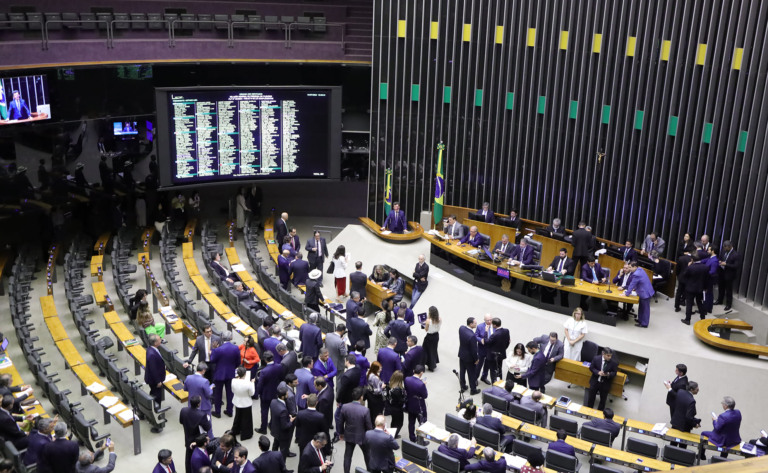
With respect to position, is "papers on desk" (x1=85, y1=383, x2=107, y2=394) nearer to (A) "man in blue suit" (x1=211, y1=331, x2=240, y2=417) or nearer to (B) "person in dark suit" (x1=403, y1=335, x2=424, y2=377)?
(A) "man in blue suit" (x1=211, y1=331, x2=240, y2=417)

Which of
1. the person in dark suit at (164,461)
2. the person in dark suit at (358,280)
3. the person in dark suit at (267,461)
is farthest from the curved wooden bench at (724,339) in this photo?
the person in dark suit at (164,461)

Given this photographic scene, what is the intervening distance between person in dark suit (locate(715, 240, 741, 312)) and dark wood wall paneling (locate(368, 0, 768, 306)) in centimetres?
37

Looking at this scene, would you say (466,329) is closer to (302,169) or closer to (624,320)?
(624,320)

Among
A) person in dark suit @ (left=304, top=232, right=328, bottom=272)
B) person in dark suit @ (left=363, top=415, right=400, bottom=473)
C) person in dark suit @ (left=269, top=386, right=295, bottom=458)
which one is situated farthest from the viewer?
person in dark suit @ (left=304, top=232, right=328, bottom=272)

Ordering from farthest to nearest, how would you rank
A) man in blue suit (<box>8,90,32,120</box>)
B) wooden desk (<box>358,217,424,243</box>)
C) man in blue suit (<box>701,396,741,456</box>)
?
wooden desk (<box>358,217,424,243</box>)
man in blue suit (<box>8,90,32,120</box>)
man in blue suit (<box>701,396,741,456</box>)

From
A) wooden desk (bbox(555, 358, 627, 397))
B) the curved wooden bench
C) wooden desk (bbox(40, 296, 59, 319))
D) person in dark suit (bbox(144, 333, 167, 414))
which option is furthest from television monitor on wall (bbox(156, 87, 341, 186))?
the curved wooden bench

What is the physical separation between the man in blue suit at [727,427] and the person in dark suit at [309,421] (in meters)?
5.14

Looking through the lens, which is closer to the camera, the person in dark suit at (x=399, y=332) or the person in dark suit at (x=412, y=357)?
the person in dark suit at (x=412, y=357)

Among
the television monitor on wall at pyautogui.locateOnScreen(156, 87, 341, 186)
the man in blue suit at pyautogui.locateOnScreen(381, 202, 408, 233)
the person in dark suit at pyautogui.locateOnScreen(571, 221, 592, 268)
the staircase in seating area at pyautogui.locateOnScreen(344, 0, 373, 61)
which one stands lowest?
the man in blue suit at pyautogui.locateOnScreen(381, 202, 408, 233)

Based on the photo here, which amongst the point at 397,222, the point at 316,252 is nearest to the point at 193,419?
the point at 316,252

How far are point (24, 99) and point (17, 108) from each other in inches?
9.7

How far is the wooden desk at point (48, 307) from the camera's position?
13984mm

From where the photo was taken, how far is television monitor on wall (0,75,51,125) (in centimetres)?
1598

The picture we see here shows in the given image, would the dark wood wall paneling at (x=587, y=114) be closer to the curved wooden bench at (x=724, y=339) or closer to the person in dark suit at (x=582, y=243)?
the curved wooden bench at (x=724, y=339)
